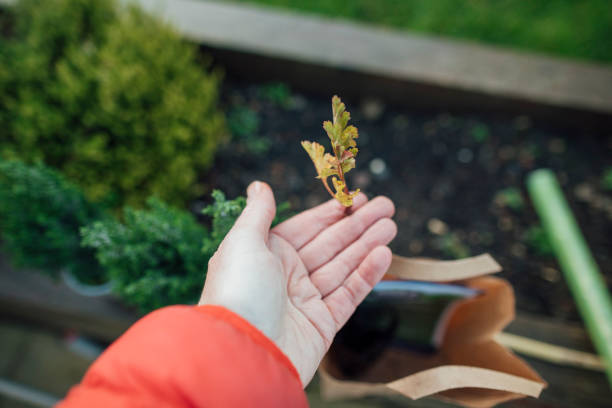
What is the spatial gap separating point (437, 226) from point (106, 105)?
2.06m

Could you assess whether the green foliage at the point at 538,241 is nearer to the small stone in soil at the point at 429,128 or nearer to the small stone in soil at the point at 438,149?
the small stone in soil at the point at 438,149

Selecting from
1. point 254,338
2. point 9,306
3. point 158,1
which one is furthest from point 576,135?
point 9,306

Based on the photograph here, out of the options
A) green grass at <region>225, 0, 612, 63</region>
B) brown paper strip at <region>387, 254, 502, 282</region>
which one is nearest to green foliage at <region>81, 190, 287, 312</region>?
brown paper strip at <region>387, 254, 502, 282</region>

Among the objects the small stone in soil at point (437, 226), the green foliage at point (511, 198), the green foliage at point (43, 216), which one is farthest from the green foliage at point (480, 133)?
the green foliage at point (43, 216)

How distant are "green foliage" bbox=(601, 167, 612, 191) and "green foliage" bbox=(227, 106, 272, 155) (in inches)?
87.7

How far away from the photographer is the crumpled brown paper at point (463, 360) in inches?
41.4

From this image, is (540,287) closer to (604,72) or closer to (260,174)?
(604,72)

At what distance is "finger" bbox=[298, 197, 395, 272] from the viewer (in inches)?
55.4

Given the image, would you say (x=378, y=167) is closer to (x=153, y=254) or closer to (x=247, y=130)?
(x=247, y=130)

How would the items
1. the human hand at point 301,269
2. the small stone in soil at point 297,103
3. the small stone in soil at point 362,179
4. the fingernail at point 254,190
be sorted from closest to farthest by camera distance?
the human hand at point 301,269
the fingernail at point 254,190
the small stone in soil at point 362,179
the small stone in soil at point 297,103

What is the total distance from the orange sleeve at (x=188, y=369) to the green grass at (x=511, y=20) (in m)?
2.88

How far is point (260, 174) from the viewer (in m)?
2.52

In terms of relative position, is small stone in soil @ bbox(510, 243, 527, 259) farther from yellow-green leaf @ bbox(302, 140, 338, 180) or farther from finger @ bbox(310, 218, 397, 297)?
yellow-green leaf @ bbox(302, 140, 338, 180)

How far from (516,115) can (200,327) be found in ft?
8.30
